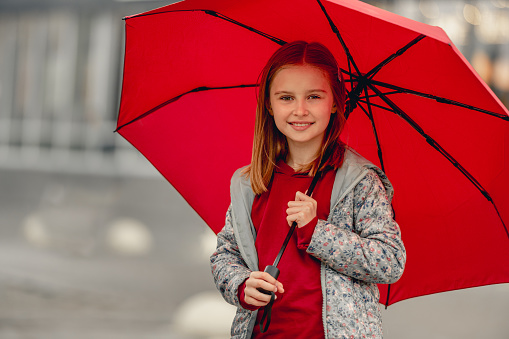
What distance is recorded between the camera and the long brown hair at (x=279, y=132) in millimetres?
2146

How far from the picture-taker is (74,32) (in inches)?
425

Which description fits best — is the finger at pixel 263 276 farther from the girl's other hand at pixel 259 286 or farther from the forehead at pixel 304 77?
the forehead at pixel 304 77

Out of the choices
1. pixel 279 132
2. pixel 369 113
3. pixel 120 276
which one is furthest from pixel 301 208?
pixel 120 276

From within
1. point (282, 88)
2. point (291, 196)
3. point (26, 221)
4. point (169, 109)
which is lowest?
point (291, 196)

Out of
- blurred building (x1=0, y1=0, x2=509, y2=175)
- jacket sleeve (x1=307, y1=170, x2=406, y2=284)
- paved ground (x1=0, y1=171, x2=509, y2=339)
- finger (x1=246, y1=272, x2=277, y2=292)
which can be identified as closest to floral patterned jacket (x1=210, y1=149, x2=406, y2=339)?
jacket sleeve (x1=307, y1=170, x2=406, y2=284)

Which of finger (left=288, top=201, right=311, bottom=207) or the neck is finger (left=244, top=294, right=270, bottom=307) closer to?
finger (left=288, top=201, right=311, bottom=207)

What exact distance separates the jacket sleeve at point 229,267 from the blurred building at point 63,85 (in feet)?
25.8

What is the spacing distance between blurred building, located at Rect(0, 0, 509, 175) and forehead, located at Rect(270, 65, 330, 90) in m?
7.96

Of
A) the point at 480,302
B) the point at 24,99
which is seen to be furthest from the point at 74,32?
the point at 480,302

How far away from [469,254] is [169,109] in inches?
52.4

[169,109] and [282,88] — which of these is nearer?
[282,88]

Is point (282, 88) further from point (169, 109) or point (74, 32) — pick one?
point (74, 32)

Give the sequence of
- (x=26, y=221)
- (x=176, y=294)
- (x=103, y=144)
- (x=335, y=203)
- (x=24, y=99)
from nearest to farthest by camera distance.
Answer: (x=335, y=203)
(x=176, y=294)
(x=26, y=221)
(x=103, y=144)
(x=24, y=99)

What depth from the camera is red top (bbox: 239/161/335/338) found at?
196cm
